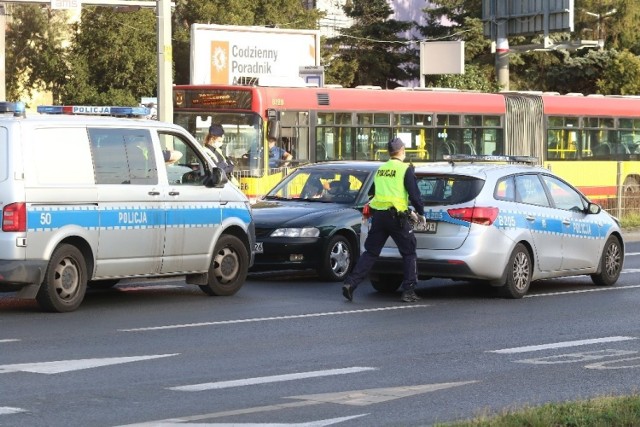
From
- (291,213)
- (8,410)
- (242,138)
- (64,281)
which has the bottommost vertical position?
(8,410)

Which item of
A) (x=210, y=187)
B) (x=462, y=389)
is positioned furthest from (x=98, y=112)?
(x=462, y=389)

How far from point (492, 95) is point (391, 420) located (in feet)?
87.9

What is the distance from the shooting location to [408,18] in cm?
8319

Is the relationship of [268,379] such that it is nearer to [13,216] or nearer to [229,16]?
[13,216]

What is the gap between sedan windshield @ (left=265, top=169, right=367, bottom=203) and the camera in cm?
1908

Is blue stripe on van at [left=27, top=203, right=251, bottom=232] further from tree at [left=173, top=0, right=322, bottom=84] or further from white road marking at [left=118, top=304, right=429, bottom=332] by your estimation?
tree at [left=173, top=0, right=322, bottom=84]

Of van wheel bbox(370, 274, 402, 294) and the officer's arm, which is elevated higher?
the officer's arm

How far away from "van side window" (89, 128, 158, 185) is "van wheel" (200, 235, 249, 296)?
1.33m

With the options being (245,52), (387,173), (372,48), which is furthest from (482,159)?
(372,48)

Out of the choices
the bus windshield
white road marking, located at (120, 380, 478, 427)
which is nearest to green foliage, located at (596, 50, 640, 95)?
the bus windshield

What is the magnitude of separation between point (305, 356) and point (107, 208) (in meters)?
3.76

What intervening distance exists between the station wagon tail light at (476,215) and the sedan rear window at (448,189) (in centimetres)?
16

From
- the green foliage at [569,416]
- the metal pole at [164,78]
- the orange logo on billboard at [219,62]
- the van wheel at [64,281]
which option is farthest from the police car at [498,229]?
the orange logo on billboard at [219,62]

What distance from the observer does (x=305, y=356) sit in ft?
36.4
